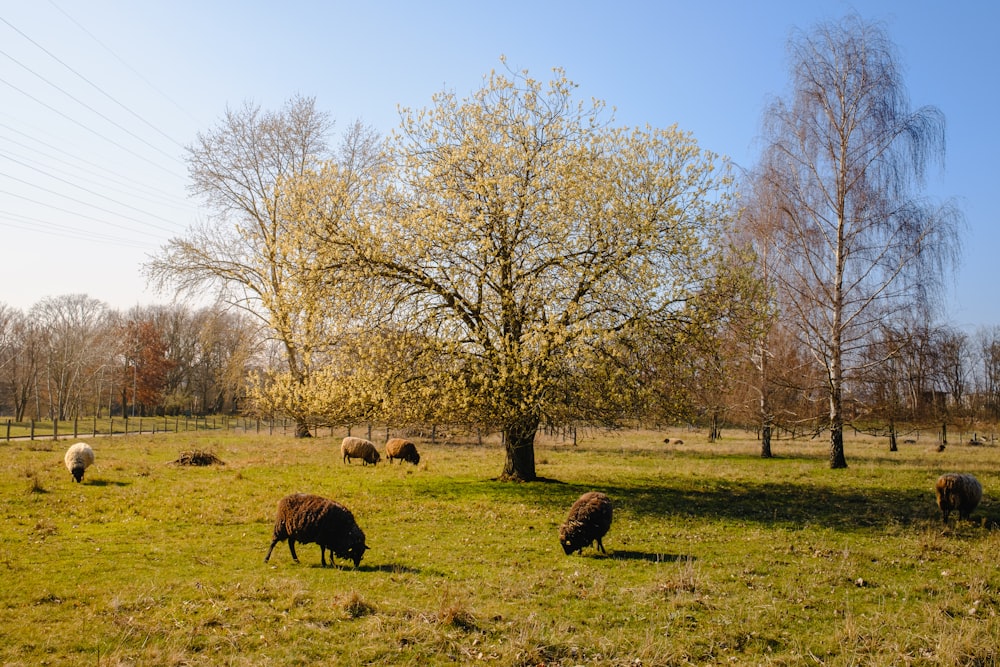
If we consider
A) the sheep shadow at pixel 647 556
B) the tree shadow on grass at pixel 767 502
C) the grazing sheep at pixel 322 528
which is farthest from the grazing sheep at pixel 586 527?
the grazing sheep at pixel 322 528

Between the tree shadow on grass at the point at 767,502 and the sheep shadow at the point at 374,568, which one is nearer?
the sheep shadow at the point at 374,568

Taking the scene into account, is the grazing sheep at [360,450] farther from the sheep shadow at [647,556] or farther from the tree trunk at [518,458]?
the sheep shadow at [647,556]

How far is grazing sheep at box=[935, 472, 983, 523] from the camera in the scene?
623 inches

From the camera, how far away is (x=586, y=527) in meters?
12.6

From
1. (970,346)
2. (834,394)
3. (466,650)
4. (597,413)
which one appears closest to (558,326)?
(597,413)

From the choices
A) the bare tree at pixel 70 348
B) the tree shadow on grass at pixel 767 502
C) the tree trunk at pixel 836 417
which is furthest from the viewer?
the bare tree at pixel 70 348

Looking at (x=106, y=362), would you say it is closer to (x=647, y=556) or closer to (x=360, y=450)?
(x=360, y=450)

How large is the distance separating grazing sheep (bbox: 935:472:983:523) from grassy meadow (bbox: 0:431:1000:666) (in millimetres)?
428

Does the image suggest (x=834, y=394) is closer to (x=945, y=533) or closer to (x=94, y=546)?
(x=945, y=533)

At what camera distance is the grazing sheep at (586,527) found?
12617 mm

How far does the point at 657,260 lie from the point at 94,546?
1599 centimetres

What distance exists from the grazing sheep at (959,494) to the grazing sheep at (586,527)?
9.45 meters

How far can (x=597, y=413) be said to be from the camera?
19.2m

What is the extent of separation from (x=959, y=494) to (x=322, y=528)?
15.3m
